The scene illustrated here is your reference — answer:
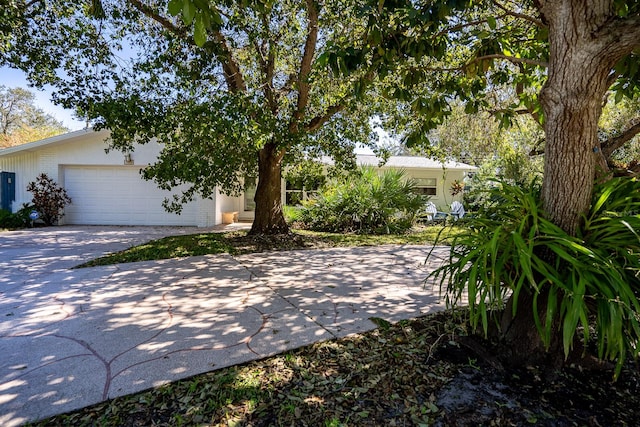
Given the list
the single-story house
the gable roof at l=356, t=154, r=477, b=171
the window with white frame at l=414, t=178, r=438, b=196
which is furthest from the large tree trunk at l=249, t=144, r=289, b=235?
the window with white frame at l=414, t=178, r=438, b=196

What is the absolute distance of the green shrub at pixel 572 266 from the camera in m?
1.90

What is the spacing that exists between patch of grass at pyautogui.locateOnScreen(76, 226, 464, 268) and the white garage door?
4788 millimetres

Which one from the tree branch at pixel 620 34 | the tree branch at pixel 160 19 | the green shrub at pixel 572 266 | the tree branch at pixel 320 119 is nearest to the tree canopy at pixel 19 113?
the tree branch at pixel 160 19

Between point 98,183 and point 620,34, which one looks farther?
point 98,183

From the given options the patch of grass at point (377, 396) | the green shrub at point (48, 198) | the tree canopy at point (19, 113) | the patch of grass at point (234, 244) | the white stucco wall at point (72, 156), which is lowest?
the patch of grass at point (377, 396)

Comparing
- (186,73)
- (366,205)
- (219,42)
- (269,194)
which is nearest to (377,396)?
(186,73)

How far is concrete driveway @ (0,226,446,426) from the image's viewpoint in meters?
2.40

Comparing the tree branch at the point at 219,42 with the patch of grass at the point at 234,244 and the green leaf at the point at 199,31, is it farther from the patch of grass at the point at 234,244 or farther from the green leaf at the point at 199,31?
the green leaf at the point at 199,31

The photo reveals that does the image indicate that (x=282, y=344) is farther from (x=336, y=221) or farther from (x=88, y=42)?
(x=336, y=221)

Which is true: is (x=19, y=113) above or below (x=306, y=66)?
above

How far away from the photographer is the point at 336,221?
11406 millimetres

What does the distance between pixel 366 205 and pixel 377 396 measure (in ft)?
29.8

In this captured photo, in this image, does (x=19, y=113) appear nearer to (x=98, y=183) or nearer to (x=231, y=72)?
(x=98, y=183)

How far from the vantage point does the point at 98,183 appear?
495 inches
